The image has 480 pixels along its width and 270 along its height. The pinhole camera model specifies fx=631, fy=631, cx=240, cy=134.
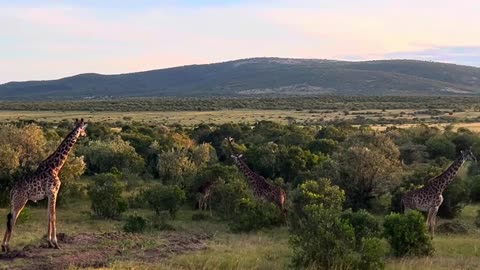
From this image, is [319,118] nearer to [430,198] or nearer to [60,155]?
[430,198]

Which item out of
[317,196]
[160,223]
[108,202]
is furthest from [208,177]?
[317,196]

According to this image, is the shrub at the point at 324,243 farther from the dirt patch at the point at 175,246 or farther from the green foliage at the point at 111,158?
the green foliage at the point at 111,158

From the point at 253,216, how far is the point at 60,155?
6109mm

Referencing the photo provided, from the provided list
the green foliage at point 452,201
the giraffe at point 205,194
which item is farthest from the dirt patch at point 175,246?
the green foliage at point 452,201

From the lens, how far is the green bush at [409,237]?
15031 millimetres

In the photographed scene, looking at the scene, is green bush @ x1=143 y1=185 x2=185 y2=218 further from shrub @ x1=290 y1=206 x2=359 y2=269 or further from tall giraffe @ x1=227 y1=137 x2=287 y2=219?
shrub @ x1=290 y1=206 x2=359 y2=269

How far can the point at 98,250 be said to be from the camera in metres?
15.2

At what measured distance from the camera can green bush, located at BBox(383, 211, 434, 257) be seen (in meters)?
15.0

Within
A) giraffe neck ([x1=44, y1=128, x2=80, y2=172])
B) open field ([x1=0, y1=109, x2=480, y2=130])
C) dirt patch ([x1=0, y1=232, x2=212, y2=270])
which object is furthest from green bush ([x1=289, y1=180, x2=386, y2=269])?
open field ([x1=0, y1=109, x2=480, y2=130])

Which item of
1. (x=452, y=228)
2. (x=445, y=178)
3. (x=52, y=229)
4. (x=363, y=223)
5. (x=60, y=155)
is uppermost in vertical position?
(x=60, y=155)

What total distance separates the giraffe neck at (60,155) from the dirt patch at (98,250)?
190 cm

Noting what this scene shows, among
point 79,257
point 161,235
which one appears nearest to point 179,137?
point 161,235

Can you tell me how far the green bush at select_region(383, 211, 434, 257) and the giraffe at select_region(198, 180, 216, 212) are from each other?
339 inches

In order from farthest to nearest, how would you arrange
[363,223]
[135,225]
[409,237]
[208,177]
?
[208,177], [135,225], [363,223], [409,237]
